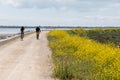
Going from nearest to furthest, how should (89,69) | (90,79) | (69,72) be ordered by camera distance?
(90,79) < (69,72) < (89,69)

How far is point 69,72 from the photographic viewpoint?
51.2ft

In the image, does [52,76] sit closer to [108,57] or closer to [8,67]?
[108,57]

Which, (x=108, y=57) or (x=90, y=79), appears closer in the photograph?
(x=90, y=79)

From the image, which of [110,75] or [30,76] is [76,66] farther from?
[110,75]

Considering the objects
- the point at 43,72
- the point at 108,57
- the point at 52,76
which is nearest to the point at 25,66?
the point at 43,72

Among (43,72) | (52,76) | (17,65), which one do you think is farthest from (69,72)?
(17,65)

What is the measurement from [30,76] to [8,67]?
3001mm

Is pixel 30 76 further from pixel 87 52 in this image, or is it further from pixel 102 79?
pixel 87 52

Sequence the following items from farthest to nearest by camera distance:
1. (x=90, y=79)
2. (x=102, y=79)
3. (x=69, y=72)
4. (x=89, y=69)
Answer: (x=89, y=69) < (x=69, y=72) < (x=90, y=79) < (x=102, y=79)

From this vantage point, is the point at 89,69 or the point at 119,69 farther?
the point at 89,69

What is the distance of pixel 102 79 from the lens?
1344 cm

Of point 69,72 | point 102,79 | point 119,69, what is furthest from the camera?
point 69,72

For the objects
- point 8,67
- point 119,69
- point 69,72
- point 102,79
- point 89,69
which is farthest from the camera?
point 8,67

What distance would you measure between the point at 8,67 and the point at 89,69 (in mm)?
3963
